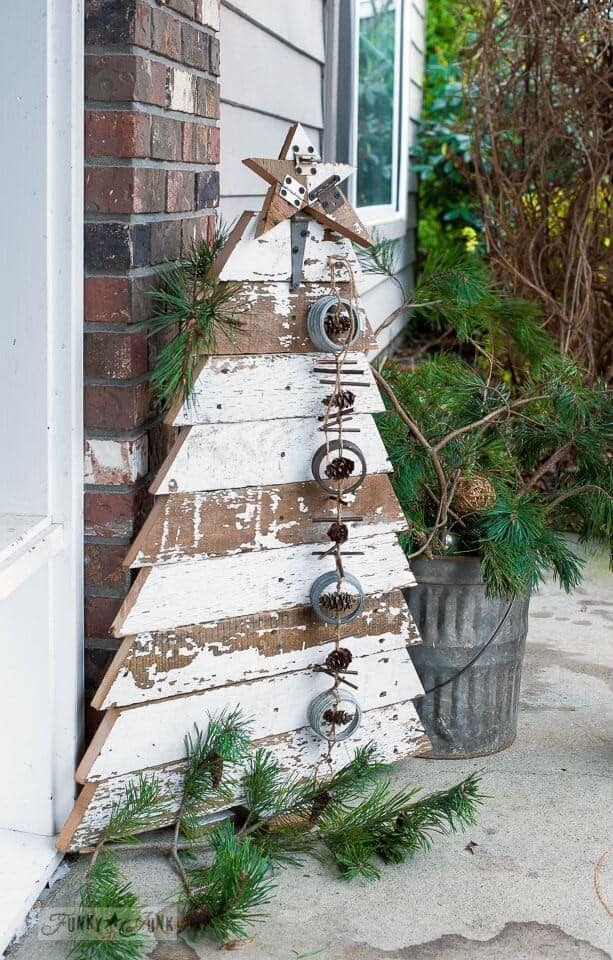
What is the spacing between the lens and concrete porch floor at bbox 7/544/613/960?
5.76 ft

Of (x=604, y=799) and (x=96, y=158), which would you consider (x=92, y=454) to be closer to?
(x=96, y=158)

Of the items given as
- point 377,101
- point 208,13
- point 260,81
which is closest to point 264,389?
point 208,13

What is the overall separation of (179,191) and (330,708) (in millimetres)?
1041

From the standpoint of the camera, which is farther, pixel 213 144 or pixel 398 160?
pixel 398 160

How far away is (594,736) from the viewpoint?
260 centimetres

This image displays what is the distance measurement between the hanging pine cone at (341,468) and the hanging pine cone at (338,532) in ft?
0.32

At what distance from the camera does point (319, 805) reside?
206 cm

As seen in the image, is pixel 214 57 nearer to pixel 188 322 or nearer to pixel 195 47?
pixel 195 47

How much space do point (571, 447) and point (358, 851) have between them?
1.05 metres

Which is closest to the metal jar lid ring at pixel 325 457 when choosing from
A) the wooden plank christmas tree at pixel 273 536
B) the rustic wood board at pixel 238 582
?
the wooden plank christmas tree at pixel 273 536

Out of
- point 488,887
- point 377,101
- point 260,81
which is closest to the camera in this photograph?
point 488,887

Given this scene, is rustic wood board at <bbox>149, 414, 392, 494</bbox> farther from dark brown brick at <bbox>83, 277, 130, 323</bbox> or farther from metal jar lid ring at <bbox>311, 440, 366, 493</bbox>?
dark brown brick at <bbox>83, 277, 130, 323</bbox>

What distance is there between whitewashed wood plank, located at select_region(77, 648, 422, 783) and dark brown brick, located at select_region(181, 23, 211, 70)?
121 cm

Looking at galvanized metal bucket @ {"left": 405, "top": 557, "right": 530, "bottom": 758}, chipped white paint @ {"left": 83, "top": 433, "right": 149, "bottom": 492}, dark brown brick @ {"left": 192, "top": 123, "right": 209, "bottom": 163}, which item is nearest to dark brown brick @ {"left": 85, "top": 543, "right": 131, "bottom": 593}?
chipped white paint @ {"left": 83, "top": 433, "right": 149, "bottom": 492}
